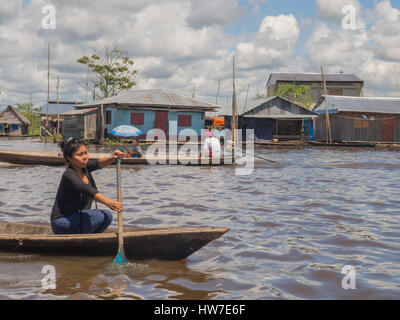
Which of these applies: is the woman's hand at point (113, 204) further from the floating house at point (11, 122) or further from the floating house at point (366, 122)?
the floating house at point (11, 122)

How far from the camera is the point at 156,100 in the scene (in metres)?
28.8

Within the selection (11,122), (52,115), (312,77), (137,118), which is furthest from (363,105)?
(11,122)

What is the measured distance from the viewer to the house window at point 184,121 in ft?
96.3

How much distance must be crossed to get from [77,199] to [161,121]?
2437 cm

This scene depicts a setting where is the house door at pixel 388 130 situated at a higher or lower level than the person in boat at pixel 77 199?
higher

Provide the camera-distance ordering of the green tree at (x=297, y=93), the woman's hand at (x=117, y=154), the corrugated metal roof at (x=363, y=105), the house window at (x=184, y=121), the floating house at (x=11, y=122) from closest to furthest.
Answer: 1. the woman's hand at (x=117, y=154)
2. the house window at (x=184, y=121)
3. the corrugated metal roof at (x=363, y=105)
4. the floating house at (x=11, y=122)
5. the green tree at (x=297, y=93)

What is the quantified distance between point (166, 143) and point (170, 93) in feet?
14.6

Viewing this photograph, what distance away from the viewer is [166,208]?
27.4 feet

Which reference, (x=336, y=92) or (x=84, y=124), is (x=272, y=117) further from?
(x=336, y=92)

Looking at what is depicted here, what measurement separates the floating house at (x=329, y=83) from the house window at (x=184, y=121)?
23.9 metres

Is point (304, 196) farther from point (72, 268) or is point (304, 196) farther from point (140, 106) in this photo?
point (140, 106)

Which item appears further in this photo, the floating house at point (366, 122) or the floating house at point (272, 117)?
the floating house at point (272, 117)

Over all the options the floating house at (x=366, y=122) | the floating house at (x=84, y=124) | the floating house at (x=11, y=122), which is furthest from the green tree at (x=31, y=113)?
the floating house at (x=366, y=122)

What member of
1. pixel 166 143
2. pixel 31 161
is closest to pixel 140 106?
pixel 166 143
